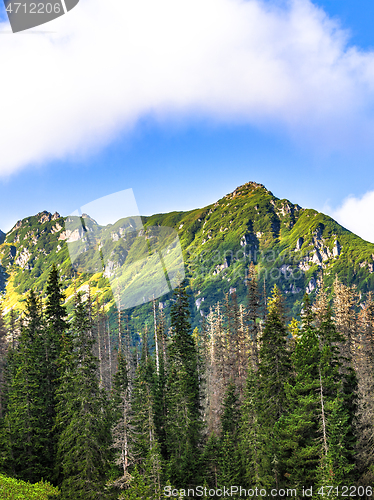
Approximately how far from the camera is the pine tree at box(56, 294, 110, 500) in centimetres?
2897

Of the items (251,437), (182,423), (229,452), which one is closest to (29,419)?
(182,423)

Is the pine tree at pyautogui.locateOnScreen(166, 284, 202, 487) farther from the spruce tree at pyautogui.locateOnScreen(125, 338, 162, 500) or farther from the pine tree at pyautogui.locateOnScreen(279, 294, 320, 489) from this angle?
the pine tree at pyautogui.locateOnScreen(279, 294, 320, 489)

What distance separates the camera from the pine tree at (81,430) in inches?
1141

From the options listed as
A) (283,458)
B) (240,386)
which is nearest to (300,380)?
(283,458)

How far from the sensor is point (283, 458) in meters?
30.8

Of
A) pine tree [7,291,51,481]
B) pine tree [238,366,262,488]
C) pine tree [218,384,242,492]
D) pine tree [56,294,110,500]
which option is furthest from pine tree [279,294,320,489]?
pine tree [7,291,51,481]

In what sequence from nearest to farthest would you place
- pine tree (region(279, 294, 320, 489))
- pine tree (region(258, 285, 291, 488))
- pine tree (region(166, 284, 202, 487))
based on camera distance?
1. pine tree (region(279, 294, 320, 489))
2. pine tree (region(258, 285, 291, 488))
3. pine tree (region(166, 284, 202, 487))

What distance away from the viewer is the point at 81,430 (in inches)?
1172

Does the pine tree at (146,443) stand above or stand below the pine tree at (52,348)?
below

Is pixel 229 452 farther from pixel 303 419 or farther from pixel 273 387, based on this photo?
pixel 303 419

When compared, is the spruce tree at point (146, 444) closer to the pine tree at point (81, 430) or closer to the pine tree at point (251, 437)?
the pine tree at point (81, 430)

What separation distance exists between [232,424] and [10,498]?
69.0 ft

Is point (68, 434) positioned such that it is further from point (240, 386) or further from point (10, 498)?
point (240, 386)

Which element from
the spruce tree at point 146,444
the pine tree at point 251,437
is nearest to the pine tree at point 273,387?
the pine tree at point 251,437
